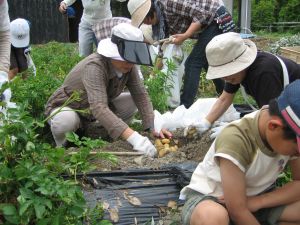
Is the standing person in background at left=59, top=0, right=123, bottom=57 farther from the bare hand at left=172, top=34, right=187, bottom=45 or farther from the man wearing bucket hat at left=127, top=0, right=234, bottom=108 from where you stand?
the bare hand at left=172, top=34, right=187, bottom=45

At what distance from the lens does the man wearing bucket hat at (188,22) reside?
14.0ft

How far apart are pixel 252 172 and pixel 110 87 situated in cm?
172

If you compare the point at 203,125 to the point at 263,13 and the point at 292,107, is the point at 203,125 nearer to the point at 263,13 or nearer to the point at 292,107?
the point at 292,107

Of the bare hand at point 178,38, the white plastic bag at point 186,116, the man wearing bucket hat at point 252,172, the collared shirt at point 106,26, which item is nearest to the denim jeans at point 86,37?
the collared shirt at point 106,26

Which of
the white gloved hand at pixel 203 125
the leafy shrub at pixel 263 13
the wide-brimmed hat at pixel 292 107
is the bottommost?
the leafy shrub at pixel 263 13

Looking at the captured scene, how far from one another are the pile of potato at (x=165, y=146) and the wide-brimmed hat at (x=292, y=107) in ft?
5.15

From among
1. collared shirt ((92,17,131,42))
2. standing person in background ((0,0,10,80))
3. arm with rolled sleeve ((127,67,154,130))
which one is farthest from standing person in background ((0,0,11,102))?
collared shirt ((92,17,131,42))

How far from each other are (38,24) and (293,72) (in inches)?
382

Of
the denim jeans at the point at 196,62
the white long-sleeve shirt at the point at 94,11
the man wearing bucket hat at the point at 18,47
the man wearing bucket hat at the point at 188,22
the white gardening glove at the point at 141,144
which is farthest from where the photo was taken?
the white long-sleeve shirt at the point at 94,11

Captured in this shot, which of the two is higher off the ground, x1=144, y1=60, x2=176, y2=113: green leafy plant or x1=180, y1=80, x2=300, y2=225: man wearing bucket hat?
x1=180, y1=80, x2=300, y2=225: man wearing bucket hat

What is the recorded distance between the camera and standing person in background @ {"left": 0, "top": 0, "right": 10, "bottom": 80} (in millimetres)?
3014

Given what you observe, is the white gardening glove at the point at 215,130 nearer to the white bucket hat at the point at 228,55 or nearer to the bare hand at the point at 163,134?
the bare hand at the point at 163,134

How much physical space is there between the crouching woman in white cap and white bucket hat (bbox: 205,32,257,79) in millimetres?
646

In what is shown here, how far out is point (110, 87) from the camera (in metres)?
3.60
